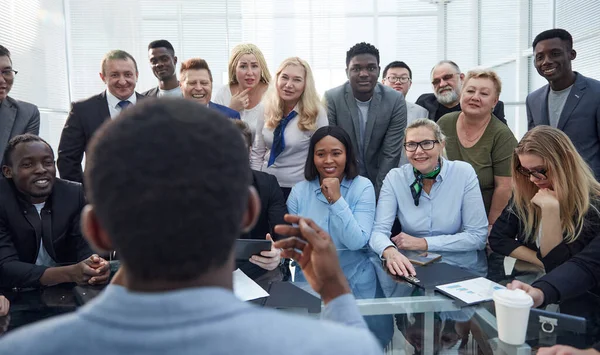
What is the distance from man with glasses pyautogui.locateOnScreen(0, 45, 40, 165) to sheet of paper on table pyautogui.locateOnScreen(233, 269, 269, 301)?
198cm

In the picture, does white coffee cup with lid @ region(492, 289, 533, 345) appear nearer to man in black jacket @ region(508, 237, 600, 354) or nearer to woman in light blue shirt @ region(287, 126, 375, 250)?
man in black jacket @ region(508, 237, 600, 354)

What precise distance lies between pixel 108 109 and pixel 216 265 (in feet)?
9.28

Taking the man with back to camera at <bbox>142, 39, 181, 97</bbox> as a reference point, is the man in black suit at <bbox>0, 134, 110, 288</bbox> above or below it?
below

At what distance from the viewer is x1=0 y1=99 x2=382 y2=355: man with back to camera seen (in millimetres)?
469

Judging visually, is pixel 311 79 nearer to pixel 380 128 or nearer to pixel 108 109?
pixel 380 128

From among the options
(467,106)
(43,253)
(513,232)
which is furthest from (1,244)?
(467,106)

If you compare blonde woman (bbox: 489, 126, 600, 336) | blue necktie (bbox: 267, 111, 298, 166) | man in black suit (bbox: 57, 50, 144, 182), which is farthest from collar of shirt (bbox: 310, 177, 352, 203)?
man in black suit (bbox: 57, 50, 144, 182)

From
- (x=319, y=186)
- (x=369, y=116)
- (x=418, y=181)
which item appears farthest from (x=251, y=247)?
(x=369, y=116)

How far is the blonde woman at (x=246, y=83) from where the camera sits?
10.9 ft

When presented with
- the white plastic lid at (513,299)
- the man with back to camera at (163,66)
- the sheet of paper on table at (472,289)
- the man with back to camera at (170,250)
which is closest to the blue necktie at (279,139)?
the man with back to camera at (163,66)

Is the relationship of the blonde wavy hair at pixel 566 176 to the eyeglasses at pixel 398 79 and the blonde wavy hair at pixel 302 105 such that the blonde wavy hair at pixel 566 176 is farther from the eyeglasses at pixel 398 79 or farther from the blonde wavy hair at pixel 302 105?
the eyeglasses at pixel 398 79

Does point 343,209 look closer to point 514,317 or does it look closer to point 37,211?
point 514,317

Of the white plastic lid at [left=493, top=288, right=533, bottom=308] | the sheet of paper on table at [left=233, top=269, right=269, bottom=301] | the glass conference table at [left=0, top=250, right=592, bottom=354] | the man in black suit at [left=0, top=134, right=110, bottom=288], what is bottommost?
the glass conference table at [left=0, top=250, right=592, bottom=354]

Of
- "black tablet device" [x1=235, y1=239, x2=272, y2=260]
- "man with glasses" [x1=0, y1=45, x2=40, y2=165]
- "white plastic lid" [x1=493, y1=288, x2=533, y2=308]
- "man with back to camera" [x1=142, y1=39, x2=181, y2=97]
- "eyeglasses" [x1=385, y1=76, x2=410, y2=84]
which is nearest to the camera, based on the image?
"white plastic lid" [x1=493, y1=288, x2=533, y2=308]
